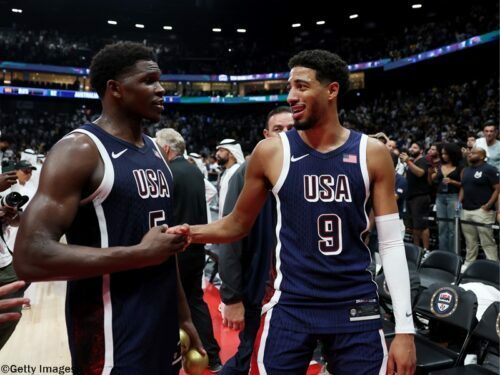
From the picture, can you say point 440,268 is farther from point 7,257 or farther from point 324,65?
point 7,257

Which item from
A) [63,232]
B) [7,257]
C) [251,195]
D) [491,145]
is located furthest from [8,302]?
[491,145]

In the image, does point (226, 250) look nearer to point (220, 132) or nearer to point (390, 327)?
point (390, 327)

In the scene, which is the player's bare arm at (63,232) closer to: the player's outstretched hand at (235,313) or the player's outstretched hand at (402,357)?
the player's outstretched hand at (402,357)

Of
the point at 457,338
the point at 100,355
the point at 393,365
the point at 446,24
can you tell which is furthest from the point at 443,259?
the point at 446,24

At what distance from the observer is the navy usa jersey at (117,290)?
1715mm

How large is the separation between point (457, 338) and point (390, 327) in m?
0.49

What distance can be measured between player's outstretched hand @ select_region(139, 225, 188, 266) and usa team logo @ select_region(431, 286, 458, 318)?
2502 mm

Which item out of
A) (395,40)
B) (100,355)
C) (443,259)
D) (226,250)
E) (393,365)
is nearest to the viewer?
(100,355)

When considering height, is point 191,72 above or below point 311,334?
above

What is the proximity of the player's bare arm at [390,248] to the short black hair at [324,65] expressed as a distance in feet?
1.10

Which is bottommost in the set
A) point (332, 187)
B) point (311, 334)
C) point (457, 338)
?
point (457, 338)

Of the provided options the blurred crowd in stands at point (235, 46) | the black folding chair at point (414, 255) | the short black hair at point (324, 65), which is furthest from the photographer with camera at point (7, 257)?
the blurred crowd in stands at point (235, 46)

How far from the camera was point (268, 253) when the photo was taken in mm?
3297

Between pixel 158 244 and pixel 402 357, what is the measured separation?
1092 mm
